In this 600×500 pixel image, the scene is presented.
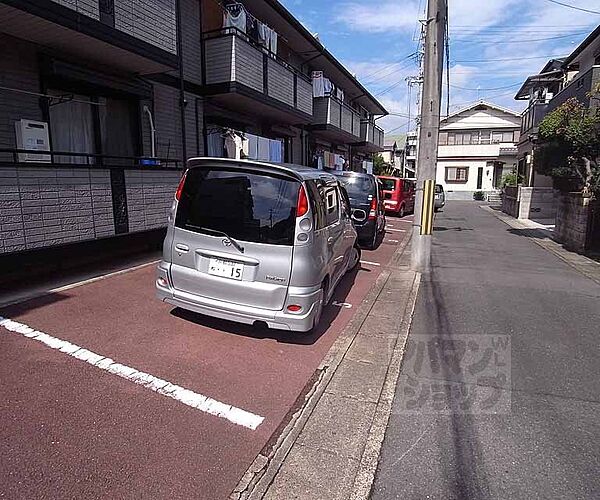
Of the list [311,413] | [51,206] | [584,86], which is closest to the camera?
[311,413]

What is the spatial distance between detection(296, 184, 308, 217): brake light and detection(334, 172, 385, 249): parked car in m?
5.38

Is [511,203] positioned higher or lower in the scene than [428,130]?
lower

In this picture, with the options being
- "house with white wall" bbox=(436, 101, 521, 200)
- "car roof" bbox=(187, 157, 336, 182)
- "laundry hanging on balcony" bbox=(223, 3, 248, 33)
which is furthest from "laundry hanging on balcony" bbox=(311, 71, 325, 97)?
"house with white wall" bbox=(436, 101, 521, 200)

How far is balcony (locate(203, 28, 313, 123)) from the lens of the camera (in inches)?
347

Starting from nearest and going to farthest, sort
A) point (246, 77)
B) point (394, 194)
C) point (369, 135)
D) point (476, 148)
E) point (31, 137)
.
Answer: point (31, 137) → point (246, 77) → point (394, 194) → point (369, 135) → point (476, 148)

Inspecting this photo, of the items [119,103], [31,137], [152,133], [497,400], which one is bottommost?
[497,400]

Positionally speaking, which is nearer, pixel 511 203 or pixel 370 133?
pixel 511 203

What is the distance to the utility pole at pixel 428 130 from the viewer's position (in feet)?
22.4

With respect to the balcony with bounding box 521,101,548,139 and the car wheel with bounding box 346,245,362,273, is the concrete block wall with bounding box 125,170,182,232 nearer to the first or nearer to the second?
the car wheel with bounding box 346,245,362,273

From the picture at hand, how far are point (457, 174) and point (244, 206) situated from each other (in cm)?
4179

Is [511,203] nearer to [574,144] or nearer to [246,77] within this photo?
[574,144]

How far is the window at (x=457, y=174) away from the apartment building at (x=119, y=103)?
110 feet

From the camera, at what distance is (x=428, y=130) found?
23.6 feet

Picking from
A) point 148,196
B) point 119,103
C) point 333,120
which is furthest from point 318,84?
point 148,196
